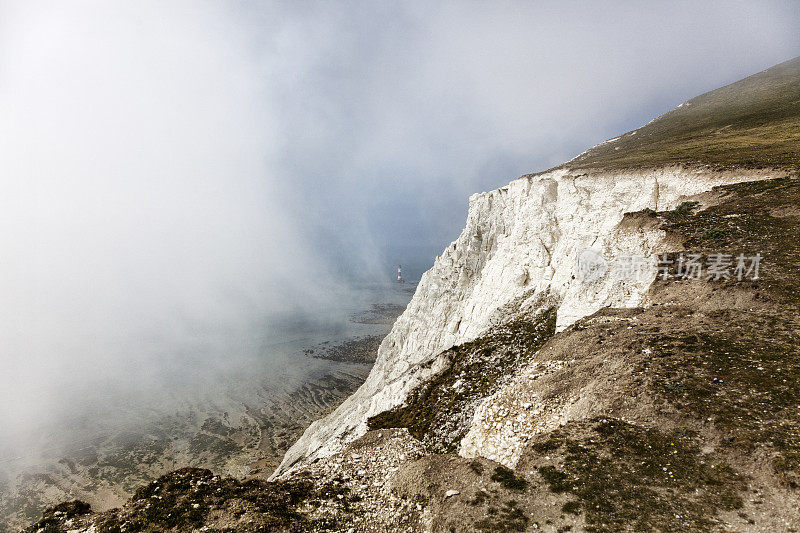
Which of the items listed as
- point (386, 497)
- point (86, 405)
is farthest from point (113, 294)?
point (386, 497)

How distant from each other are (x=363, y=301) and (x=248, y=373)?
97.3 m

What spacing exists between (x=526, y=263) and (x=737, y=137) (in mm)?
32030

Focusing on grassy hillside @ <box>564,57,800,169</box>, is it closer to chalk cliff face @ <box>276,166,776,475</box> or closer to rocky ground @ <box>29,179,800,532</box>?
chalk cliff face @ <box>276,166,776,475</box>

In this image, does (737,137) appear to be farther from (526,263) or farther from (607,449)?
(607,449)

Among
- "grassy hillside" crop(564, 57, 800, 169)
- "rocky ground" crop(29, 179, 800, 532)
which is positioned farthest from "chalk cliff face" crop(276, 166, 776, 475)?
"grassy hillside" crop(564, 57, 800, 169)

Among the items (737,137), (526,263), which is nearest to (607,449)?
(526,263)

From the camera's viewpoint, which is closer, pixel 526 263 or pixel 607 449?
pixel 607 449

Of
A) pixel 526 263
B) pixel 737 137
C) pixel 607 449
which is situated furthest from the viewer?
pixel 737 137

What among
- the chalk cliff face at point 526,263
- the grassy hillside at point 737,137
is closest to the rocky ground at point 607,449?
the chalk cliff face at point 526,263

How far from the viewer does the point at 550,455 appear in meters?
10.5

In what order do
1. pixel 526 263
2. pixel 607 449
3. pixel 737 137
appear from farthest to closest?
pixel 737 137 < pixel 526 263 < pixel 607 449

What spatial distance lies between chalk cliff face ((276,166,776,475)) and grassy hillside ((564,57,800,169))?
10.8ft

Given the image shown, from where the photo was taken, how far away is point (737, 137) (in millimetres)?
37906

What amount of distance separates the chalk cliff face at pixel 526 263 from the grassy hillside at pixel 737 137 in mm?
3279
